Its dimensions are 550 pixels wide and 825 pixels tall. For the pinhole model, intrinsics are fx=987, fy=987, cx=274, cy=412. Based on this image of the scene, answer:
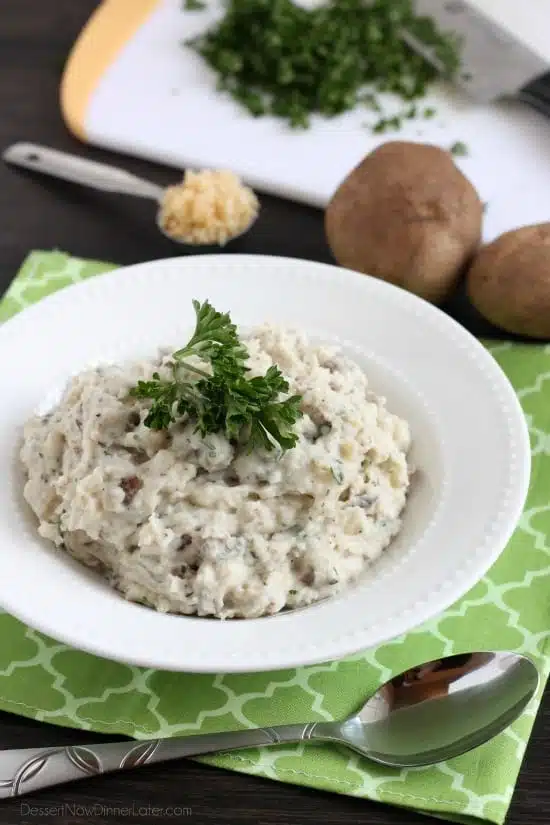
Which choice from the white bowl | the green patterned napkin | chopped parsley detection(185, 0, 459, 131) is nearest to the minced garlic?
the white bowl

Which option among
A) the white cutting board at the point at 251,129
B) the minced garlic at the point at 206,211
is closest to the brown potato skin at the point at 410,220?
the minced garlic at the point at 206,211

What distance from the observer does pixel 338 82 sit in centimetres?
359

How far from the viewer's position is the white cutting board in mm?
3348

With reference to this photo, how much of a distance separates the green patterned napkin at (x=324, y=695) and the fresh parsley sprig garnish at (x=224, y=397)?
49 cm

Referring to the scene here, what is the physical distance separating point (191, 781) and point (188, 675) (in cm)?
22

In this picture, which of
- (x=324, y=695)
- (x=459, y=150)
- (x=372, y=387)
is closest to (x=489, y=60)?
(x=459, y=150)

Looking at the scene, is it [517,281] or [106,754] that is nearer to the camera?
[106,754]

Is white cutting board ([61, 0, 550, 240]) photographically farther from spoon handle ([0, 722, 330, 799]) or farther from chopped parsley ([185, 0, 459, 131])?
spoon handle ([0, 722, 330, 799])

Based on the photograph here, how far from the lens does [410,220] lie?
105 inches

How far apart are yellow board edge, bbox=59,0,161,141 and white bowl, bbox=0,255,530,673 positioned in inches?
56.2

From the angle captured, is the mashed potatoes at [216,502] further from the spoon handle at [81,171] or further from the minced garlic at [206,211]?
the spoon handle at [81,171]

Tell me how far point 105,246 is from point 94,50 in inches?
44.7

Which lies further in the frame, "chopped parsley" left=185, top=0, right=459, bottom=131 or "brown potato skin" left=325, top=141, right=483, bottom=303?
"chopped parsley" left=185, top=0, right=459, bottom=131

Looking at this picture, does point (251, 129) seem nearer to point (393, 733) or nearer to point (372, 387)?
point (372, 387)
